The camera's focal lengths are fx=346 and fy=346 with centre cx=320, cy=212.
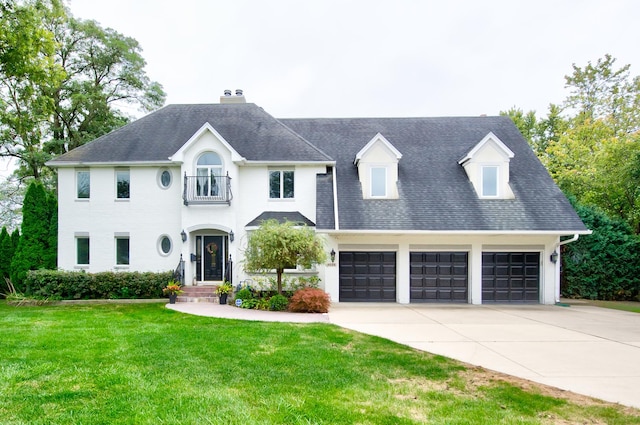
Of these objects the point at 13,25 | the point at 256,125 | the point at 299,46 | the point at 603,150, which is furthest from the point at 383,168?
the point at 13,25

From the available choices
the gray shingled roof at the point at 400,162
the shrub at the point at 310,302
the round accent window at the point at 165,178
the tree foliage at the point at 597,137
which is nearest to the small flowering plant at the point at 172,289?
the round accent window at the point at 165,178

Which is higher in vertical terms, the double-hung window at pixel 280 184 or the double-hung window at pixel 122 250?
the double-hung window at pixel 280 184

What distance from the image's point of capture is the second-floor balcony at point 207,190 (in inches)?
622

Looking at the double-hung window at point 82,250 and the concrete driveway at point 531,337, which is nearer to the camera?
the concrete driveway at point 531,337

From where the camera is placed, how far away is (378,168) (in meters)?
16.6

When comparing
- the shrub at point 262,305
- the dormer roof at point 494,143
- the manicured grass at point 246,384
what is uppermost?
the dormer roof at point 494,143

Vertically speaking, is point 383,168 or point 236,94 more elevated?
point 236,94

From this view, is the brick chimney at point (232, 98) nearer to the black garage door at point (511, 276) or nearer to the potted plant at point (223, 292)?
the potted plant at point (223, 292)

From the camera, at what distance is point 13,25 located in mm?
10680

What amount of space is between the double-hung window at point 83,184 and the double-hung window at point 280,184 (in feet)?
Result: 29.9

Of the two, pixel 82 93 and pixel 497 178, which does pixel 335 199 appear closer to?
pixel 497 178

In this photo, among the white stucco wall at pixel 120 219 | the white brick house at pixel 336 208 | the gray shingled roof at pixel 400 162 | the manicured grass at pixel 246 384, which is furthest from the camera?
the white stucco wall at pixel 120 219

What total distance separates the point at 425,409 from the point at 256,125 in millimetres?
16463

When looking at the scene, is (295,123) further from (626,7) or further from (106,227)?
(626,7)
